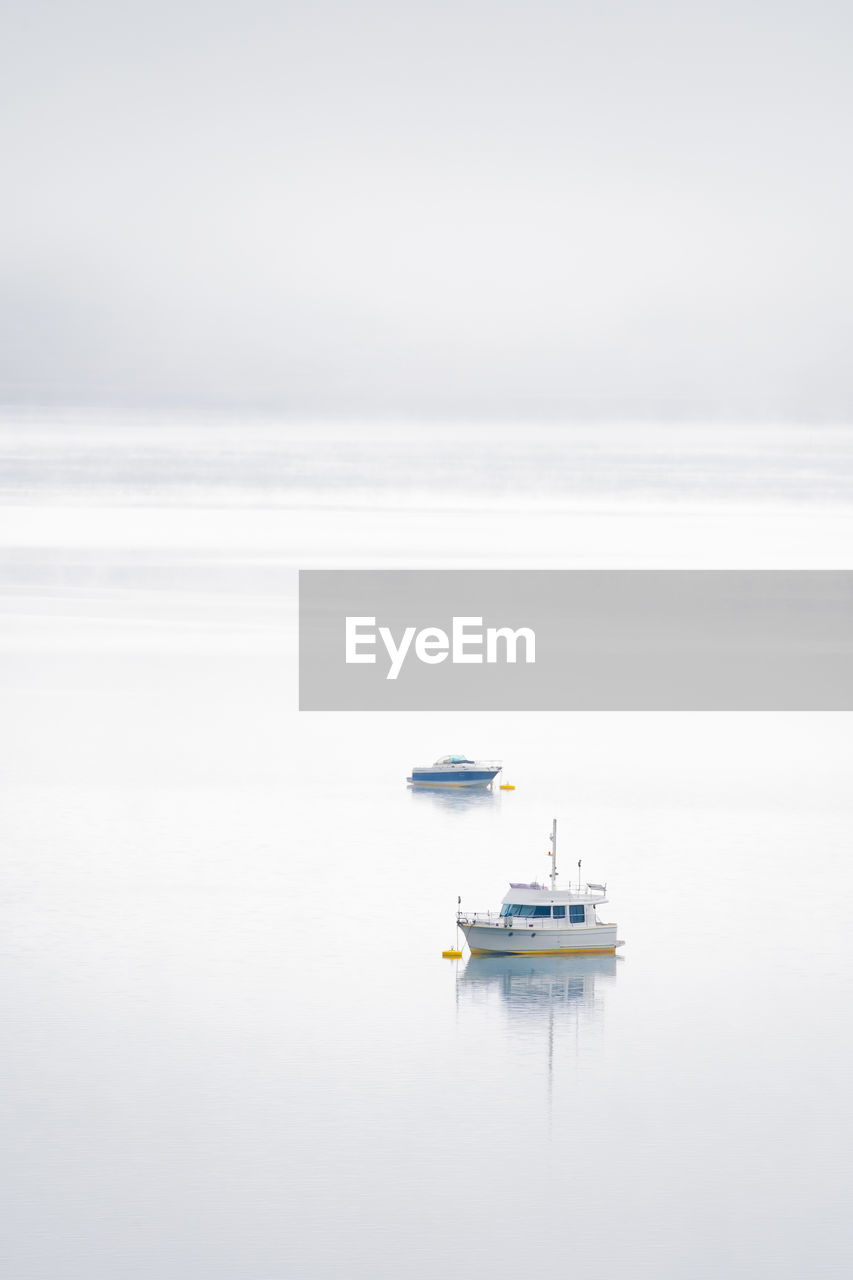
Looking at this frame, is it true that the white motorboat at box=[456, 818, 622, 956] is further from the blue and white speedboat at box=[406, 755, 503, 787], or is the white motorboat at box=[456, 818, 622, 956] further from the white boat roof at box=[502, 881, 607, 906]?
the blue and white speedboat at box=[406, 755, 503, 787]

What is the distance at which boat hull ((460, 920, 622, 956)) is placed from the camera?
6512cm

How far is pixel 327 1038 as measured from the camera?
53.1 metres

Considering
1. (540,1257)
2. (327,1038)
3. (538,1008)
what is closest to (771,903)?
(538,1008)

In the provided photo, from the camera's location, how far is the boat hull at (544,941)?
214 ft

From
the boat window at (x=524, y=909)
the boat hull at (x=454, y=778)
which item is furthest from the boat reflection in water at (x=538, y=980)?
the boat hull at (x=454, y=778)

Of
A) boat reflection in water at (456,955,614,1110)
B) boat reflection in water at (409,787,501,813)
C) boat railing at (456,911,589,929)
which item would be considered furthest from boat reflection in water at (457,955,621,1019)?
boat reflection in water at (409,787,501,813)

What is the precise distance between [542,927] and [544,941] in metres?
0.49

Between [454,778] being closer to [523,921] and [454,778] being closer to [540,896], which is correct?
[540,896]

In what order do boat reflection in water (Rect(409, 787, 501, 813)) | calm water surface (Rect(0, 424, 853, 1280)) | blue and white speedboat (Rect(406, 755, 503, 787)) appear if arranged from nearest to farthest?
calm water surface (Rect(0, 424, 853, 1280))
boat reflection in water (Rect(409, 787, 501, 813))
blue and white speedboat (Rect(406, 755, 503, 787))

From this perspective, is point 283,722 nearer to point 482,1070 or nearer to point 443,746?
point 443,746

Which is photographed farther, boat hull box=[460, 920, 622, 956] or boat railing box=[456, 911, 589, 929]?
boat railing box=[456, 911, 589, 929]

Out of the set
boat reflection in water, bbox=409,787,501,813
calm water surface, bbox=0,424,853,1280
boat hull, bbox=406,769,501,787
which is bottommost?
calm water surface, bbox=0,424,853,1280

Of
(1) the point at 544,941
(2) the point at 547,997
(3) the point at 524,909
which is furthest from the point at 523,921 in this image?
(2) the point at 547,997

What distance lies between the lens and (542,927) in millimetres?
65812
